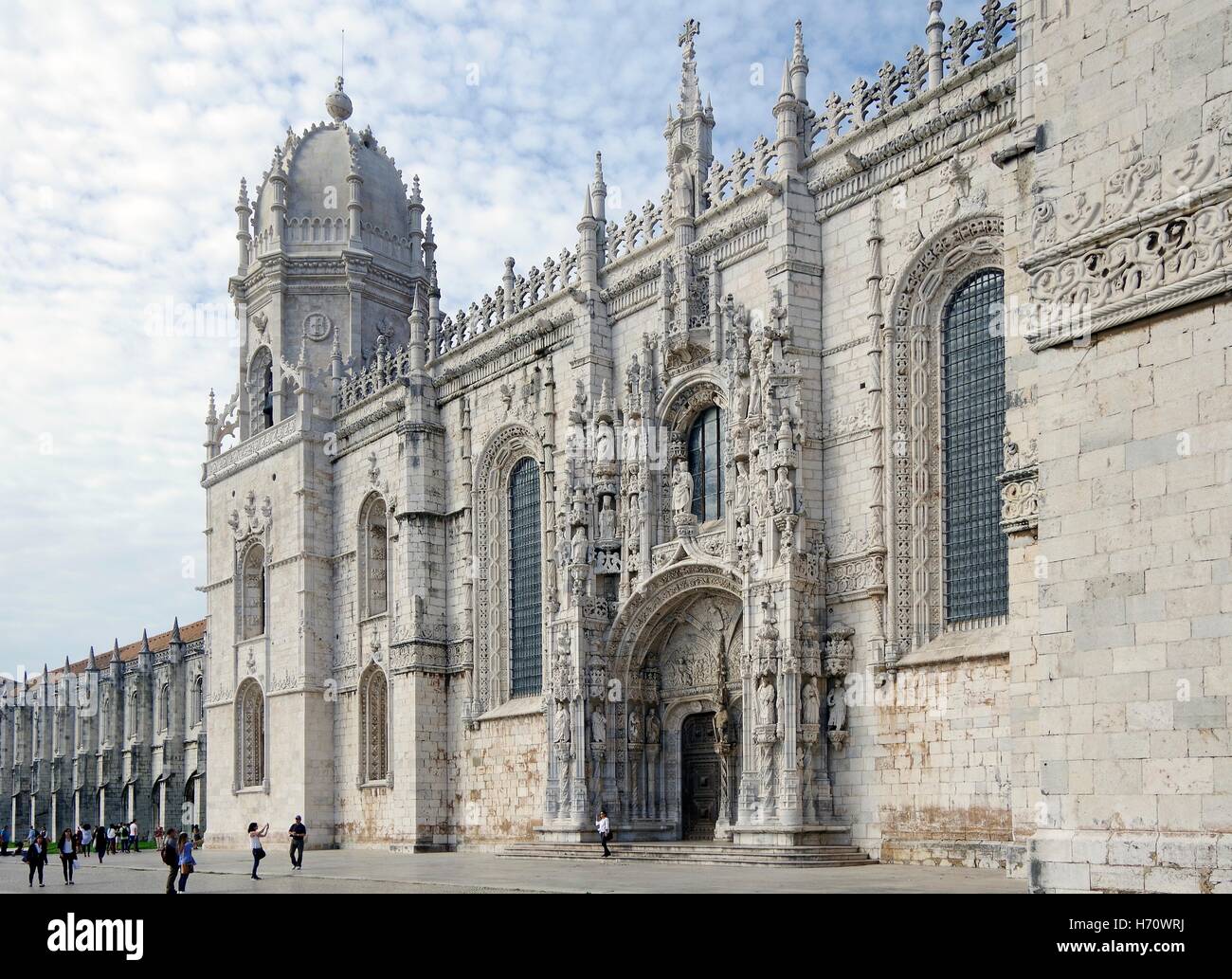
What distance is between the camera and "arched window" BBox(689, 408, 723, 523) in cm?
2692

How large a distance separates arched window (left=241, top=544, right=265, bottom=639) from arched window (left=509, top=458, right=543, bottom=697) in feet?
38.5

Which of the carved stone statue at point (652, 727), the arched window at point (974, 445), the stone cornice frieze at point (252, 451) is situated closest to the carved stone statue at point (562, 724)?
the carved stone statue at point (652, 727)

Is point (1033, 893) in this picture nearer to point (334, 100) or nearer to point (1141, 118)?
point (1141, 118)

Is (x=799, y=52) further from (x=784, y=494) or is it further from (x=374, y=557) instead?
(x=374, y=557)

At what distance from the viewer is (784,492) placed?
918 inches

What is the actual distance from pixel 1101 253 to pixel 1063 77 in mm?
1922

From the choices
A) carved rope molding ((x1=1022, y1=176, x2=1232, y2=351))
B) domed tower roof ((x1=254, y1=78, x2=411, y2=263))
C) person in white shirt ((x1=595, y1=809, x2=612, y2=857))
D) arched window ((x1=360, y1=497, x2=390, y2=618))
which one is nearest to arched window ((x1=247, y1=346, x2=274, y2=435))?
domed tower roof ((x1=254, y1=78, x2=411, y2=263))

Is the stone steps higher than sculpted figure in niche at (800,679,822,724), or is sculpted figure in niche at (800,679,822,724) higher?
sculpted figure in niche at (800,679,822,724)

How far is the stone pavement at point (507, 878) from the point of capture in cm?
1761

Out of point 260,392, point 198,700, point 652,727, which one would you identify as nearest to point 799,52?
point 652,727

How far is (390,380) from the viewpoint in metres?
37.0

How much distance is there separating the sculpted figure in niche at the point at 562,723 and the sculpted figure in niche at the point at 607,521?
3.51 metres

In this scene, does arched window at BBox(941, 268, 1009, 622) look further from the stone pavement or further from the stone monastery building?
the stone pavement
